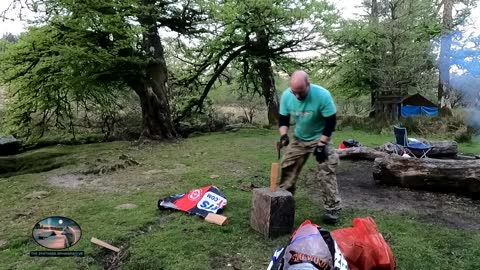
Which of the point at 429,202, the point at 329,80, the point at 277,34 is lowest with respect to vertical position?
the point at 429,202

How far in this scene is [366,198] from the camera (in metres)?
4.98

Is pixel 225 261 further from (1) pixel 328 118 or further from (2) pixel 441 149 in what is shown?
(2) pixel 441 149

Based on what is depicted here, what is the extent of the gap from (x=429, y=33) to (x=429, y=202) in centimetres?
1330

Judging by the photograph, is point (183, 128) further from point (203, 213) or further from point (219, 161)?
point (203, 213)

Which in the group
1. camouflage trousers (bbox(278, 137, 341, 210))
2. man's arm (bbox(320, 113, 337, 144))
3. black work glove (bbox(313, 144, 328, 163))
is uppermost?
man's arm (bbox(320, 113, 337, 144))

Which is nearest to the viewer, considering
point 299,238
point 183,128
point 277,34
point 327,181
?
point 299,238

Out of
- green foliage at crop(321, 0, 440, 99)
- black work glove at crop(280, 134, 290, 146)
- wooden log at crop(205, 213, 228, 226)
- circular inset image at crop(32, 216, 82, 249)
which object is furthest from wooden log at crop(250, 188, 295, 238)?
green foliage at crop(321, 0, 440, 99)

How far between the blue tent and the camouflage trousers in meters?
13.6

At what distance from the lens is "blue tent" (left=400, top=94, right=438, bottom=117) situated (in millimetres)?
16406

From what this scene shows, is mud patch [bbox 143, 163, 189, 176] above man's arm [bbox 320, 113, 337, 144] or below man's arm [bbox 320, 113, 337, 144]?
below

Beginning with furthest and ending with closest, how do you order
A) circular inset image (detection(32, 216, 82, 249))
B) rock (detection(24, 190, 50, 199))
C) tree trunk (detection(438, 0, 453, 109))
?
tree trunk (detection(438, 0, 453, 109)) → rock (detection(24, 190, 50, 199)) → circular inset image (detection(32, 216, 82, 249))

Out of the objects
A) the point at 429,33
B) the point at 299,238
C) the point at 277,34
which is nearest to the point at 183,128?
the point at 277,34

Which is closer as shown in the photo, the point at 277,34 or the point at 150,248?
the point at 150,248

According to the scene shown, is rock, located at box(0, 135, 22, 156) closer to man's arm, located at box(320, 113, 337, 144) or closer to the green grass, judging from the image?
the green grass
